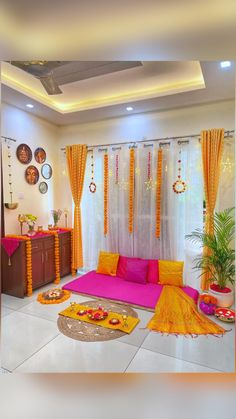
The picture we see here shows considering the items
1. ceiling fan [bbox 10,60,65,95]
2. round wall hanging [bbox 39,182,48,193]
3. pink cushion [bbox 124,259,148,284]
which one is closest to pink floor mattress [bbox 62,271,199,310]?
pink cushion [bbox 124,259,148,284]

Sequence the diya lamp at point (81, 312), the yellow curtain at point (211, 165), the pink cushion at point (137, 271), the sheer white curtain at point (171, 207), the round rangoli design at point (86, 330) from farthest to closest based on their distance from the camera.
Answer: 1. the pink cushion at point (137, 271)
2. the sheer white curtain at point (171, 207)
3. the yellow curtain at point (211, 165)
4. the diya lamp at point (81, 312)
5. the round rangoli design at point (86, 330)

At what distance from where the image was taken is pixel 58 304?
9.29ft

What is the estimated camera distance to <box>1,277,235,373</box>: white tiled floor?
1.74 metres

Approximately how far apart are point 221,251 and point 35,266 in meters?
2.57

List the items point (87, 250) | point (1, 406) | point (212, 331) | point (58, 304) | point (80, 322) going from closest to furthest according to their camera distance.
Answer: point (1, 406) → point (212, 331) → point (80, 322) → point (58, 304) → point (87, 250)

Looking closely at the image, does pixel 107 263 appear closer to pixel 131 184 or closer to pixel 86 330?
pixel 131 184

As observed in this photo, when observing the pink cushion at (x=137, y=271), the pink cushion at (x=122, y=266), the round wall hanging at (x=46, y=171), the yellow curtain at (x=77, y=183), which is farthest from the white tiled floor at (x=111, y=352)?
the round wall hanging at (x=46, y=171)

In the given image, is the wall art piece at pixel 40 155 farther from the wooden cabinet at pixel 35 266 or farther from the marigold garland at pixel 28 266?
the marigold garland at pixel 28 266

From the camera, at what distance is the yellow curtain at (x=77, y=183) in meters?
3.86

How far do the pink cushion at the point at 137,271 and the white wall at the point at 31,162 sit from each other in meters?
1.72
